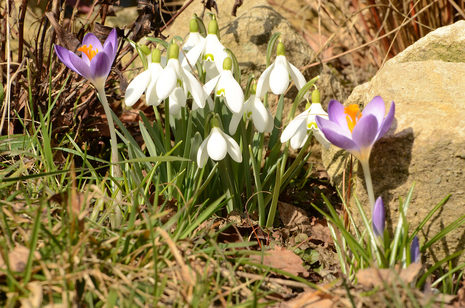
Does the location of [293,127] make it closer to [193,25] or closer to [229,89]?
[229,89]

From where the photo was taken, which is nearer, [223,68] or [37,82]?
[223,68]

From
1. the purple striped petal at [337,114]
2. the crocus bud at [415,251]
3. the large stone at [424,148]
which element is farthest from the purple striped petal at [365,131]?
the crocus bud at [415,251]

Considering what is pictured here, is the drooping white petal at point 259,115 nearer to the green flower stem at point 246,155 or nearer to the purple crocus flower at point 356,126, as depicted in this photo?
the green flower stem at point 246,155

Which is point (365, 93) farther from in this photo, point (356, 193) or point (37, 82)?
point (37, 82)

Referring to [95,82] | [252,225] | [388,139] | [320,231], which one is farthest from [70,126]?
[388,139]

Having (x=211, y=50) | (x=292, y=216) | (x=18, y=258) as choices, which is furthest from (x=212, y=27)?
(x=18, y=258)
